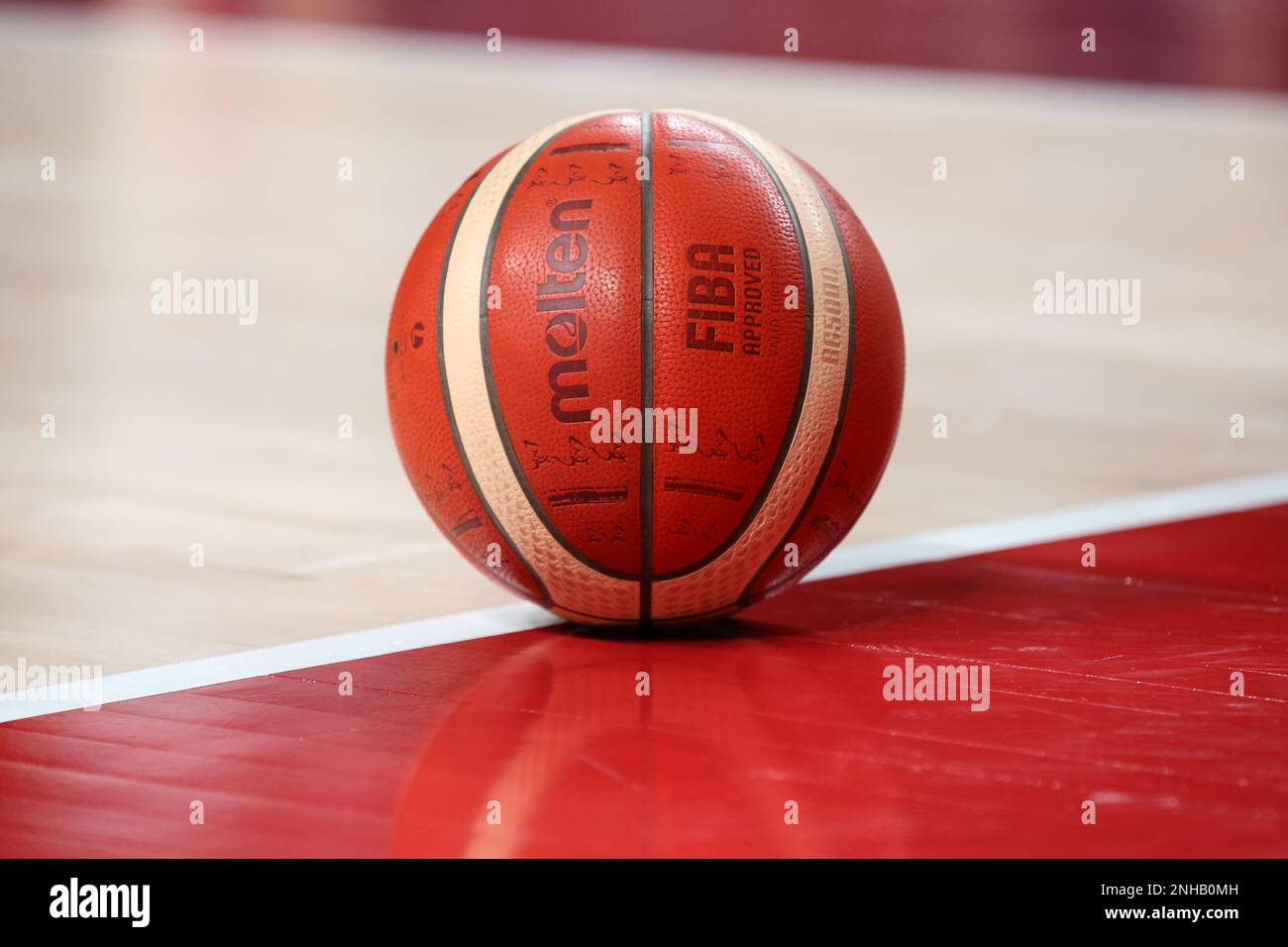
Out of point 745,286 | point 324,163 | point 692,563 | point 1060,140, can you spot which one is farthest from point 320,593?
point 1060,140

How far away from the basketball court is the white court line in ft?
0.05

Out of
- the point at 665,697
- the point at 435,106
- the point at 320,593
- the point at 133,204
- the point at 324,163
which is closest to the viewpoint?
the point at 665,697

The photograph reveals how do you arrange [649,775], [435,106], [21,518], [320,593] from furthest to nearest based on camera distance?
1. [435,106]
2. [21,518]
3. [320,593]
4. [649,775]

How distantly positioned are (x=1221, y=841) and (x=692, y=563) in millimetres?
1184

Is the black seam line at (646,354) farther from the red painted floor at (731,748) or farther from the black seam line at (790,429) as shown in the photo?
the red painted floor at (731,748)

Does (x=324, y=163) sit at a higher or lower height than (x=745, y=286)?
higher

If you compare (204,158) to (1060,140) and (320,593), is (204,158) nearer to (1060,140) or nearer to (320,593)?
(1060,140)

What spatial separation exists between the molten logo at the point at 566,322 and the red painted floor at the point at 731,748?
541mm

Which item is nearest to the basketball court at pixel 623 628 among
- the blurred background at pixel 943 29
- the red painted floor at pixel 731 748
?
the red painted floor at pixel 731 748

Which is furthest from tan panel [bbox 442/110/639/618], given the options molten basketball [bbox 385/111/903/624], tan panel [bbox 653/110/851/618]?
tan panel [bbox 653/110/851/618]

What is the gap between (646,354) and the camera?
3307 millimetres

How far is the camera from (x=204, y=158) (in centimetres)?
1092

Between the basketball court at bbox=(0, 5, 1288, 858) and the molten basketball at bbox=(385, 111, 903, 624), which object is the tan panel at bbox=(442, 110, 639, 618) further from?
the basketball court at bbox=(0, 5, 1288, 858)

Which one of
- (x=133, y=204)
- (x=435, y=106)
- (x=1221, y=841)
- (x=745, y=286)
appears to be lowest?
(x=1221, y=841)
